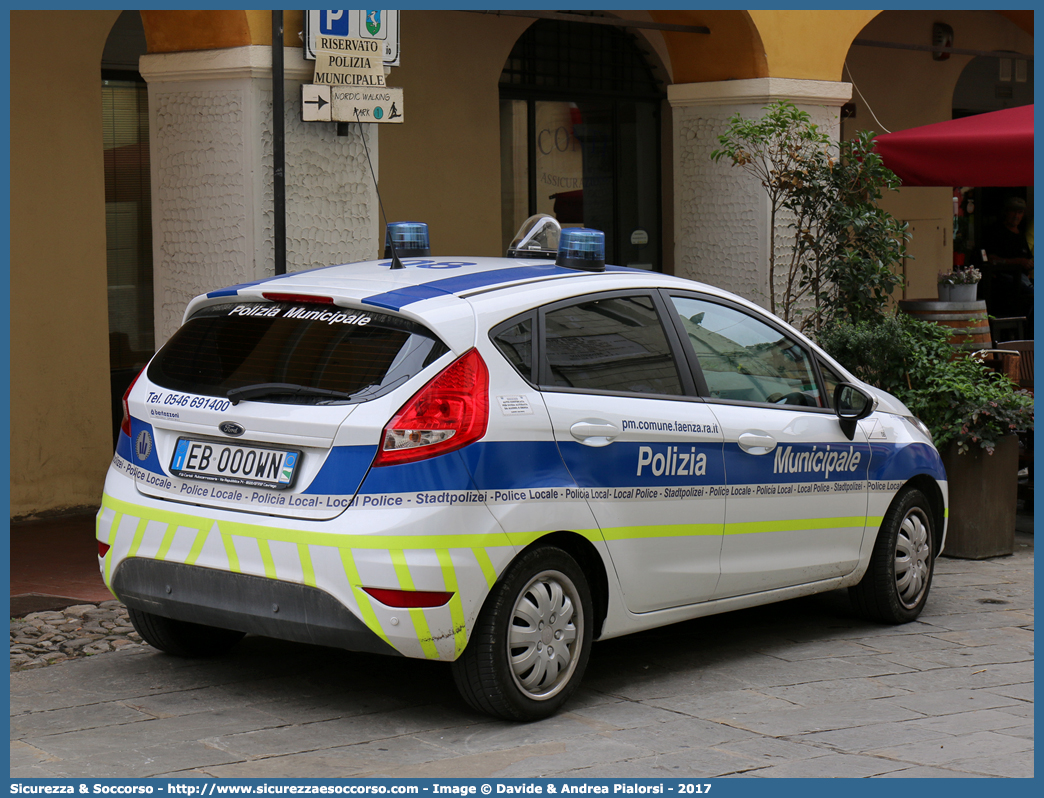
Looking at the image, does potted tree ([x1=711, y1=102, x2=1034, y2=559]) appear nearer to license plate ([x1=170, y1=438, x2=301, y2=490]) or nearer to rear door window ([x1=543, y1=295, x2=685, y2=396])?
rear door window ([x1=543, y1=295, x2=685, y2=396])

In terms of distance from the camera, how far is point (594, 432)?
16.6 ft

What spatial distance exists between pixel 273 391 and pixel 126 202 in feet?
17.0

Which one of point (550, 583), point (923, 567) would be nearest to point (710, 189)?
point (923, 567)

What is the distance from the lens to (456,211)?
11289 millimetres

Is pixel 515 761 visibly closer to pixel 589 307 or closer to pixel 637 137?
pixel 589 307

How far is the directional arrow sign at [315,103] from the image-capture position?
7293 mm

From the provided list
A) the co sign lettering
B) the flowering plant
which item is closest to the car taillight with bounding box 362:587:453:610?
the flowering plant

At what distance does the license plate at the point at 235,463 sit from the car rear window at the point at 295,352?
7.1 inches

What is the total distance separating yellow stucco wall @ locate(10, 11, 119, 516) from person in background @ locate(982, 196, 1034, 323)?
9.80 meters

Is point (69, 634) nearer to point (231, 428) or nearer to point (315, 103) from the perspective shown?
point (231, 428)

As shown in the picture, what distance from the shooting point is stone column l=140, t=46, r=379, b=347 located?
24.0 feet

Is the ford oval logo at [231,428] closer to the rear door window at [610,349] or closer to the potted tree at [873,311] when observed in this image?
the rear door window at [610,349]

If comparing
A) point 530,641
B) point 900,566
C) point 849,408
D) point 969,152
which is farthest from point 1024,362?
point 530,641

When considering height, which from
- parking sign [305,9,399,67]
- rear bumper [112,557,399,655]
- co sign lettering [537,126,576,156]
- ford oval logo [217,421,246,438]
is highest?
parking sign [305,9,399,67]
